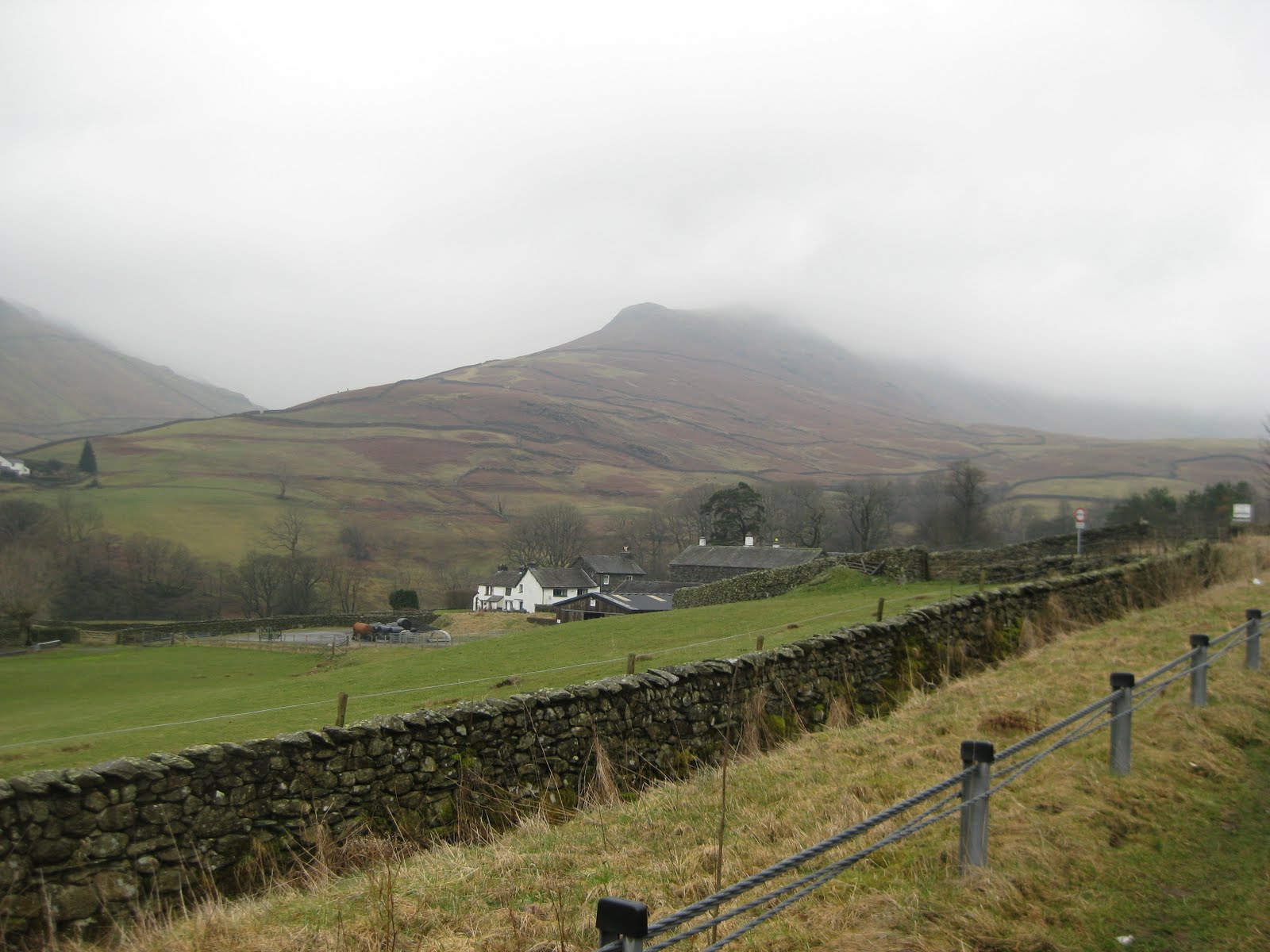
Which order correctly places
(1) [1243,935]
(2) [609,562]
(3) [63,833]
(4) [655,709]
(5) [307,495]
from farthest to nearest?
(5) [307,495] → (2) [609,562] → (4) [655,709] → (3) [63,833] → (1) [1243,935]

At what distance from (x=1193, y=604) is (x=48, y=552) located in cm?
10431

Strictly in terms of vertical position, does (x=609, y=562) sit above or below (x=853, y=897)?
below

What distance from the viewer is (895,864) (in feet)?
20.7

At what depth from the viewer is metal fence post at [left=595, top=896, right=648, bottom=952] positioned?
10.8 ft

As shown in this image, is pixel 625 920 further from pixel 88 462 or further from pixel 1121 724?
pixel 88 462

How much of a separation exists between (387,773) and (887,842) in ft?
19.2

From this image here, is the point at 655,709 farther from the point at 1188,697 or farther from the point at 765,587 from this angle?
the point at 765,587

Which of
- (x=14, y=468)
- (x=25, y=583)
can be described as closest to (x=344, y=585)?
(x=25, y=583)

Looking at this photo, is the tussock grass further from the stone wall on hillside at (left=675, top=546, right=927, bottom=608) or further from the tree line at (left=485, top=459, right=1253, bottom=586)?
the tree line at (left=485, top=459, right=1253, bottom=586)

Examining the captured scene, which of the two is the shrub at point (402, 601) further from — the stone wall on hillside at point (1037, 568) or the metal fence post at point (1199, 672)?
the metal fence post at point (1199, 672)

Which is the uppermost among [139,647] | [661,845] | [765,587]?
[661,845]

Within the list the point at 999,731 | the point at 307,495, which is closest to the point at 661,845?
the point at 999,731

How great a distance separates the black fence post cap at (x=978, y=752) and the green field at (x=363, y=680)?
15.6m

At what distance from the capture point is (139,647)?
66.0m
